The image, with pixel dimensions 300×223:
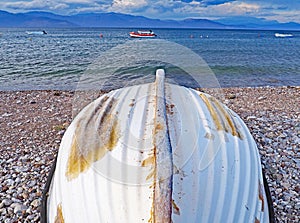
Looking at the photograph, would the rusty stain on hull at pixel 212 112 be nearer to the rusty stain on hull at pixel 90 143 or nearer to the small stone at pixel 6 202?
the rusty stain on hull at pixel 90 143

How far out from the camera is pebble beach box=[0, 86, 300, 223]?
4.07m

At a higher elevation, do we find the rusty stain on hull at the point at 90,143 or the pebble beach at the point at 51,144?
the rusty stain on hull at the point at 90,143

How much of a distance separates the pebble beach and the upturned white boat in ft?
2.36

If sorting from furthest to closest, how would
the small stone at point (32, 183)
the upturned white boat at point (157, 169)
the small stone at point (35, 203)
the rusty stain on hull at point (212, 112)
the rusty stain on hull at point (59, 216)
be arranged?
the small stone at point (32, 183) → the small stone at point (35, 203) → the rusty stain on hull at point (212, 112) → the rusty stain on hull at point (59, 216) → the upturned white boat at point (157, 169)

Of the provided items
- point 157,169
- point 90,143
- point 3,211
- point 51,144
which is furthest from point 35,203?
point 157,169

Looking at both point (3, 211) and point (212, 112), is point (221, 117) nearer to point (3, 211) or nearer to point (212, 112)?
point (212, 112)

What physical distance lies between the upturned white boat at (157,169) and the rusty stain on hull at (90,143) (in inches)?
0.4

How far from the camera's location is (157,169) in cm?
250

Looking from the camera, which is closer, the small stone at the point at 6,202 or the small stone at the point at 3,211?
the small stone at the point at 3,211

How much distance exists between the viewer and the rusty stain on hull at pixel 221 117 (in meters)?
3.60

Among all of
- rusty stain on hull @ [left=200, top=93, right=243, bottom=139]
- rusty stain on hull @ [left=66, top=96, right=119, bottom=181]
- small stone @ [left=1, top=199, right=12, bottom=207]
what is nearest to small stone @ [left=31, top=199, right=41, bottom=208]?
small stone @ [left=1, top=199, right=12, bottom=207]

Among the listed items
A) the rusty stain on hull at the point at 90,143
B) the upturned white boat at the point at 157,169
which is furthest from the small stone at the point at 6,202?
the rusty stain on hull at the point at 90,143

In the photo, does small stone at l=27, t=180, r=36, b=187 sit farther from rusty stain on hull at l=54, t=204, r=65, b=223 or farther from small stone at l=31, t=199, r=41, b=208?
rusty stain on hull at l=54, t=204, r=65, b=223

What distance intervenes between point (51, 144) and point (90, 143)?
3036mm
